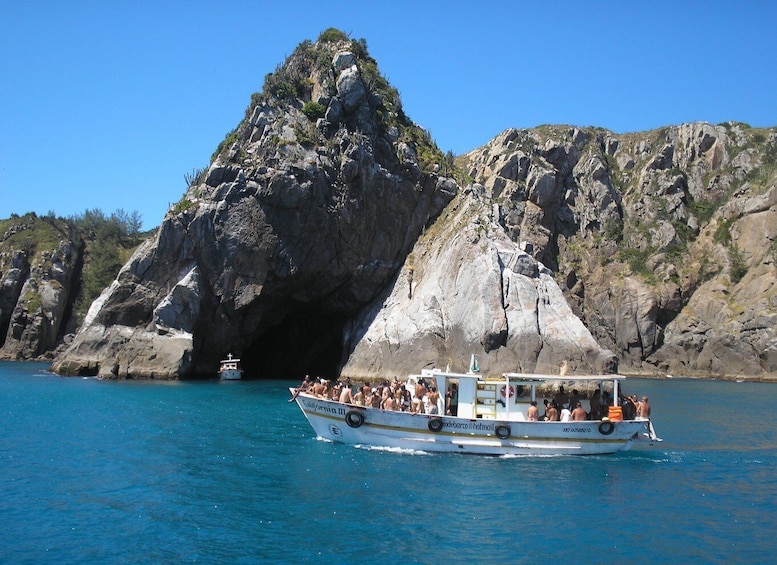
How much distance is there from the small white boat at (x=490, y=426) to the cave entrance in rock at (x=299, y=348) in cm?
4027

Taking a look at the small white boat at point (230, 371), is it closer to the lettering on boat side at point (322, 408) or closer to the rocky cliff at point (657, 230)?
the lettering on boat side at point (322, 408)

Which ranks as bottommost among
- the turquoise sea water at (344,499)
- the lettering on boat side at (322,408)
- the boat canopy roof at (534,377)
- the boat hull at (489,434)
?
the turquoise sea water at (344,499)

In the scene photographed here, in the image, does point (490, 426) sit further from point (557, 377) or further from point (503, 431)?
point (557, 377)

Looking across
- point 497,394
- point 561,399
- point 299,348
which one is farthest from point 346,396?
point 299,348

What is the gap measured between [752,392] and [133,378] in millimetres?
52424

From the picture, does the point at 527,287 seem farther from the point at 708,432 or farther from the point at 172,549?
the point at 172,549

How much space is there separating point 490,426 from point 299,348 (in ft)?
160

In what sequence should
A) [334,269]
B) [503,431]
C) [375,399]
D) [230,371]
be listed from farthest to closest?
[334,269], [230,371], [375,399], [503,431]

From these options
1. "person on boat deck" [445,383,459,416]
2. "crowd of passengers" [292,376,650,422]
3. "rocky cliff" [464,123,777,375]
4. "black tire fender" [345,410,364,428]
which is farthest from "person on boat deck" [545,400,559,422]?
"rocky cliff" [464,123,777,375]

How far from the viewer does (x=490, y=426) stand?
1053 inches

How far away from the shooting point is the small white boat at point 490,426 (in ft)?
87.8

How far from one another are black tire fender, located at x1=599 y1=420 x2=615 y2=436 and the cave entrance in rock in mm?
Answer: 42966

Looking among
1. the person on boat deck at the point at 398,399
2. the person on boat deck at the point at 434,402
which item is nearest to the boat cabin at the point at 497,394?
the person on boat deck at the point at 434,402

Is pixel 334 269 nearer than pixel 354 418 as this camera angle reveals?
No
